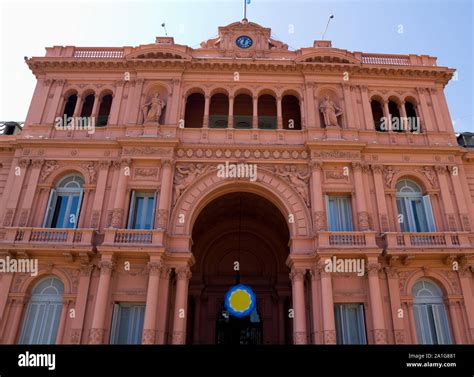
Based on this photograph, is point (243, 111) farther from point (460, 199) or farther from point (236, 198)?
point (460, 199)

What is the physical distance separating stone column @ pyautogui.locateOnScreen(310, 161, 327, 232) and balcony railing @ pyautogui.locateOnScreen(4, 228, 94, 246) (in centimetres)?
1208

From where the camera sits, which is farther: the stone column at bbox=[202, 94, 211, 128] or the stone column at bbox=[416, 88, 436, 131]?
the stone column at bbox=[416, 88, 436, 131]

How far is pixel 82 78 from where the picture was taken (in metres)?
27.0

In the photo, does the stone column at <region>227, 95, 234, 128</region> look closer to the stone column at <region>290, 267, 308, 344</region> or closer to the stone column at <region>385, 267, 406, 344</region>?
the stone column at <region>290, 267, 308, 344</region>

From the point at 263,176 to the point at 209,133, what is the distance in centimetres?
439

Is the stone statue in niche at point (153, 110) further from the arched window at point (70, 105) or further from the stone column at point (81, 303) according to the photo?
the stone column at point (81, 303)

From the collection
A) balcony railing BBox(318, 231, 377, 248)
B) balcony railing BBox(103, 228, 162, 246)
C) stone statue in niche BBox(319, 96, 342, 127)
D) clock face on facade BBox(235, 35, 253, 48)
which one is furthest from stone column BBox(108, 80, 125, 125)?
balcony railing BBox(318, 231, 377, 248)

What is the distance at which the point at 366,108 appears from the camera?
1034 inches

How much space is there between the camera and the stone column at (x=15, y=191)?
22.6 meters

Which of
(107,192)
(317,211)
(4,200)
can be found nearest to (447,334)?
(317,211)

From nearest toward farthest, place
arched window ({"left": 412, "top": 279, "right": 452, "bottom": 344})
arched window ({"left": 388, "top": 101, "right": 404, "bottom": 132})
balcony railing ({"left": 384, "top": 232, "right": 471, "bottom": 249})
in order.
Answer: arched window ({"left": 412, "top": 279, "right": 452, "bottom": 344}) → balcony railing ({"left": 384, "top": 232, "right": 471, "bottom": 249}) → arched window ({"left": 388, "top": 101, "right": 404, "bottom": 132})

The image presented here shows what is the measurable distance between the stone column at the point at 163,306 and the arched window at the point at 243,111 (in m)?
11.4

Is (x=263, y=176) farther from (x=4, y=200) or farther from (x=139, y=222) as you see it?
(x=4, y=200)

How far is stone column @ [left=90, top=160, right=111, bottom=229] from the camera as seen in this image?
2250cm
